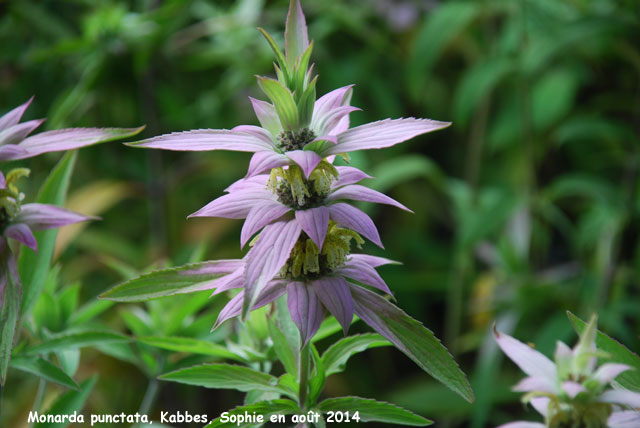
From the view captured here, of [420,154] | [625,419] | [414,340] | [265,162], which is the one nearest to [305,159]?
[265,162]

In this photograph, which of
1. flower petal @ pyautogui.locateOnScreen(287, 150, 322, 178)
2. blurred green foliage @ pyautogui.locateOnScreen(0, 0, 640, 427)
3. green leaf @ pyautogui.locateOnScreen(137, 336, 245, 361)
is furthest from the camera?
blurred green foliage @ pyautogui.locateOnScreen(0, 0, 640, 427)

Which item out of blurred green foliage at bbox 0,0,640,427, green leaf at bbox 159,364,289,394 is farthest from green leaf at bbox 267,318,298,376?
blurred green foliage at bbox 0,0,640,427

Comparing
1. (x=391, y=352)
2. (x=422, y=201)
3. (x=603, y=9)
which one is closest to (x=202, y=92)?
(x=422, y=201)

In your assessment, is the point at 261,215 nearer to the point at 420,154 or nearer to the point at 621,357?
the point at 621,357

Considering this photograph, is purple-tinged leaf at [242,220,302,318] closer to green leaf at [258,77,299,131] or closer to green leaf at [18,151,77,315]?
green leaf at [258,77,299,131]

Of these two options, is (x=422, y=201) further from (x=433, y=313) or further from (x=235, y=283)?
(x=235, y=283)

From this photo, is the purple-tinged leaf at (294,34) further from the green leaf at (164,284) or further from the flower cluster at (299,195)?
the green leaf at (164,284)

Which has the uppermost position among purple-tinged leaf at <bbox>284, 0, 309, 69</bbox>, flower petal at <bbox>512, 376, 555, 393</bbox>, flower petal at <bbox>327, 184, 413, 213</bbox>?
purple-tinged leaf at <bbox>284, 0, 309, 69</bbox>
